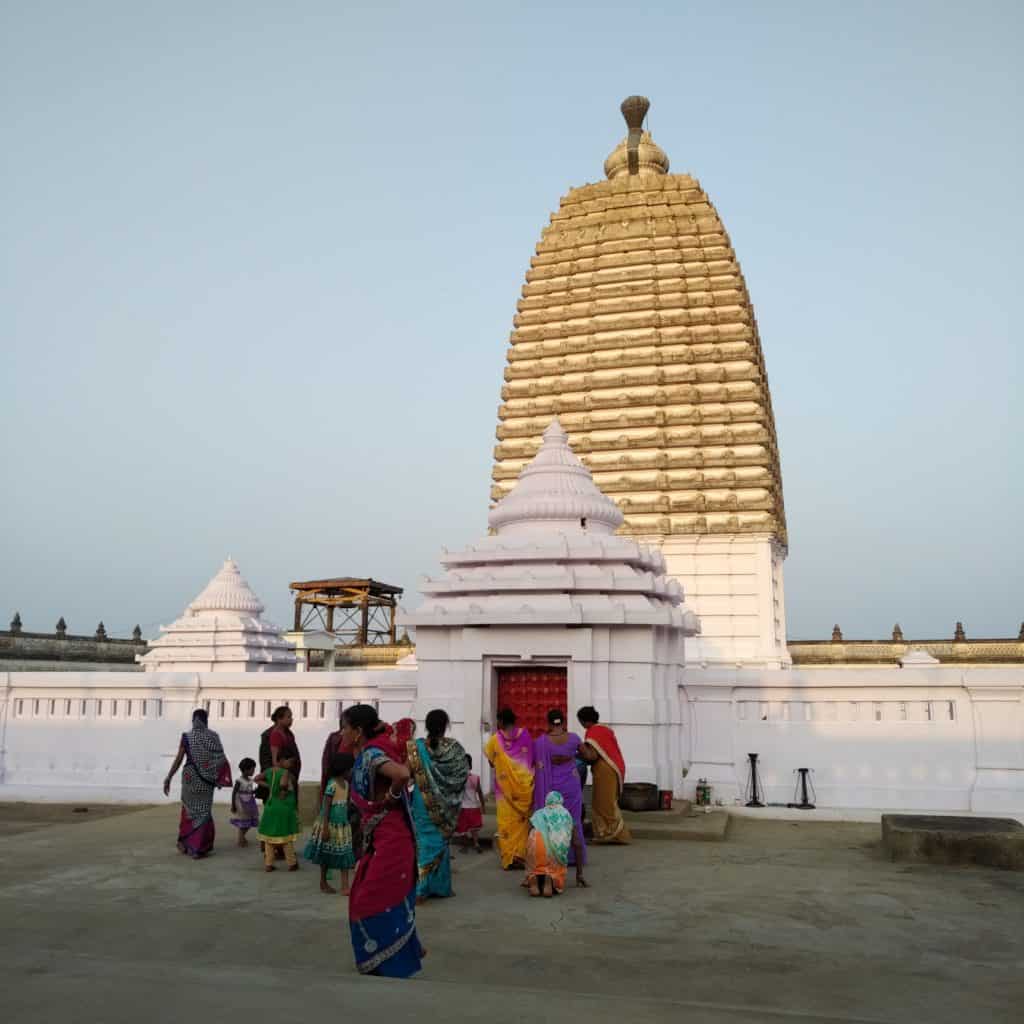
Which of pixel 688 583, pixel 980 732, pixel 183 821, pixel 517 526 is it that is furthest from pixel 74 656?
pixel 980 732

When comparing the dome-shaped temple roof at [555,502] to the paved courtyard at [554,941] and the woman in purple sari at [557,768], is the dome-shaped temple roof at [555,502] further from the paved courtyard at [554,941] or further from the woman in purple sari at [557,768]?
the woman in purple sari at [557,768]

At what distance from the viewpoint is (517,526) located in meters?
17.7

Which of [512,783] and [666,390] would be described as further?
[666,390]

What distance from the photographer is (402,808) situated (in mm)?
6164

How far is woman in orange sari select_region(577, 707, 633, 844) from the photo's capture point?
11.1 meters

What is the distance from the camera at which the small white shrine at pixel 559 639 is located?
1451cm

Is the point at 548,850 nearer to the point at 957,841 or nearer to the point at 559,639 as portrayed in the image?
the point at 957,841

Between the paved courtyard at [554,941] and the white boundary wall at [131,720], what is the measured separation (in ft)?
16.3

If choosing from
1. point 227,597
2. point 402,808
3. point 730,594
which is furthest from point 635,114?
point 402,808

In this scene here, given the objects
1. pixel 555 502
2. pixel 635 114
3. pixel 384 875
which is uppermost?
pixel 635 114

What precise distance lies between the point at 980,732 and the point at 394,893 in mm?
11360

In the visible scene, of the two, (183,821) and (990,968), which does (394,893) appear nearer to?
(990,968)

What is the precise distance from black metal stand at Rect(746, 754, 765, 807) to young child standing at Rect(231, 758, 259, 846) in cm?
744

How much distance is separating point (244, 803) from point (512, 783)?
379cm
